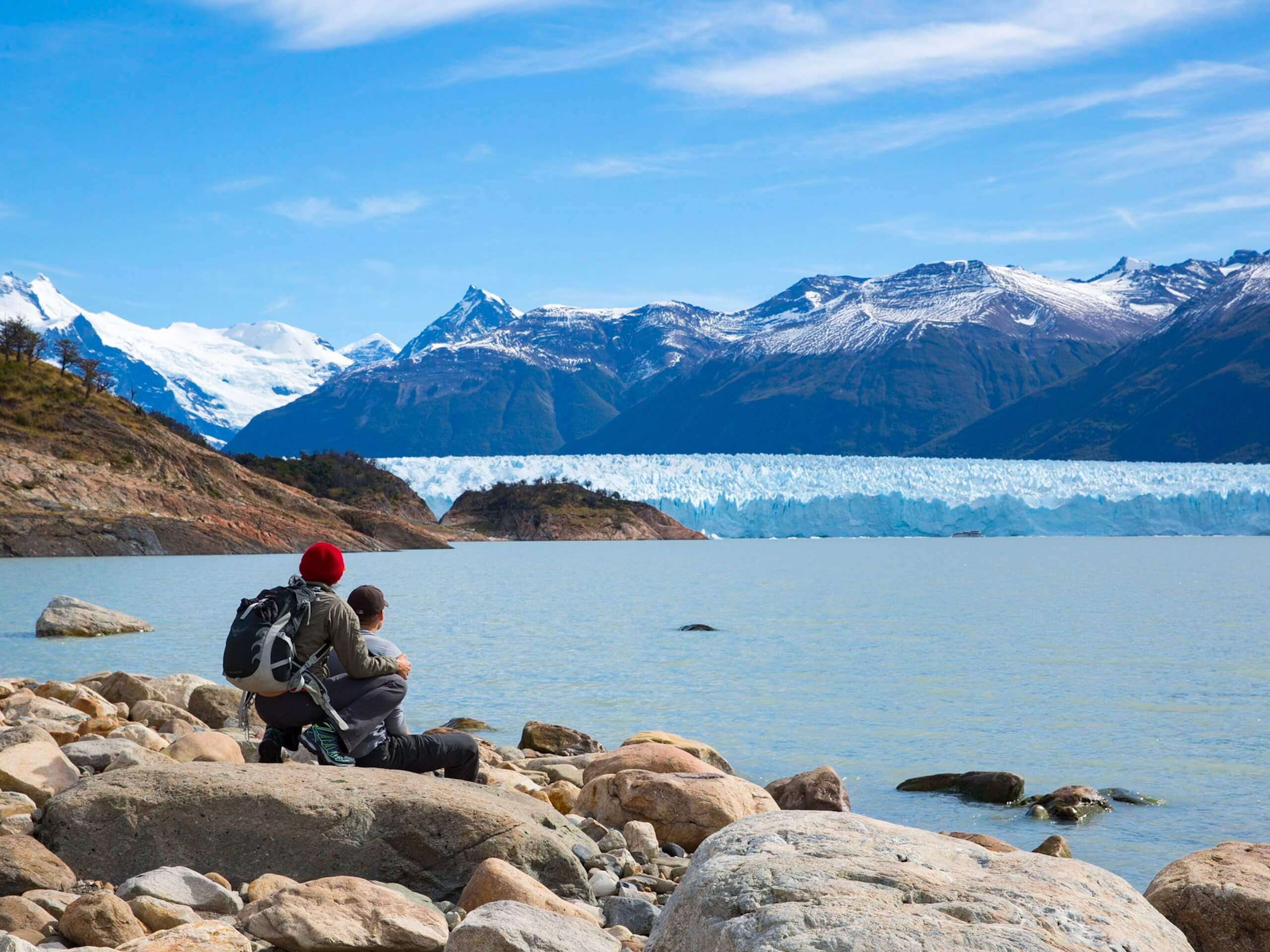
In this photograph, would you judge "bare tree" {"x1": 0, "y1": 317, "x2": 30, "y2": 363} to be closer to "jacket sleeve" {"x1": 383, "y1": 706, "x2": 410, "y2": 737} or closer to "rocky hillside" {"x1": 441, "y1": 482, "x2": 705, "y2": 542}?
"rocky hillside" {"x1": 441, "y1": 482, "x2": 705, "y2": 542}

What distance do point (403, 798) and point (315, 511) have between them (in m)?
72.7

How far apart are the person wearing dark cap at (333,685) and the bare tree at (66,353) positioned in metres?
69.3

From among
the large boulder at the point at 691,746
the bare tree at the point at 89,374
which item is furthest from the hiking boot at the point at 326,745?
the bare tree at the point at 89,374

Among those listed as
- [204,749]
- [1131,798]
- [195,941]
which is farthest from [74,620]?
[195,941]

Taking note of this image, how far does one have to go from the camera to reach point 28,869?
555 centimetres

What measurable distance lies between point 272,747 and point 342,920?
2056mm

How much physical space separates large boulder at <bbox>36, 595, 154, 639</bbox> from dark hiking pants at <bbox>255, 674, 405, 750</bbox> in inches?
780

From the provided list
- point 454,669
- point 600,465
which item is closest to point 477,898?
point 454,669

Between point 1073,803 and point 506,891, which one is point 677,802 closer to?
point 506,891

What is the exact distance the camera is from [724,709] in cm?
1689

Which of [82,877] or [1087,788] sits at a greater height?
[82,877]

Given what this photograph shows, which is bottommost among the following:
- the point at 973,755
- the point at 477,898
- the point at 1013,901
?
the point at 973,755

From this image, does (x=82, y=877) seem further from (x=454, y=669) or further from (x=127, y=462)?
(x=127, y=462)

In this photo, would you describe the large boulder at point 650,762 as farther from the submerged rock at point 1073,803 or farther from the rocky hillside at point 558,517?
the rocky hillside at point 558,517
